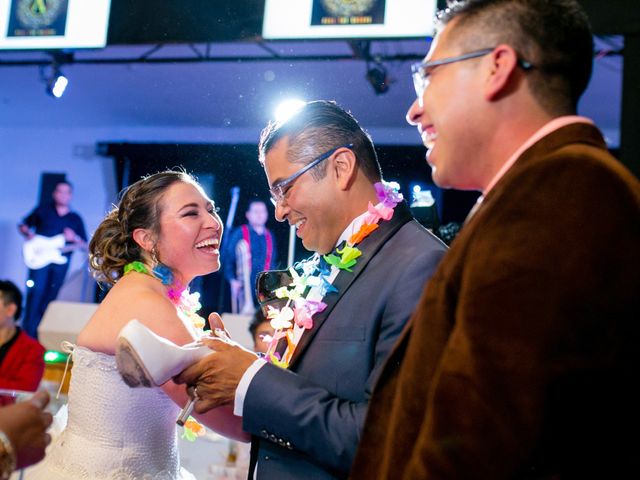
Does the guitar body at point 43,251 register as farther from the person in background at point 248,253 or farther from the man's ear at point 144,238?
the man's ear at point 144,238

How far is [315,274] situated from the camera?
1877 mm

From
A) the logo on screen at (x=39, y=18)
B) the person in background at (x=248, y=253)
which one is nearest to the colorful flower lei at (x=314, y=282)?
the logo on screen at (x=39, y=18)

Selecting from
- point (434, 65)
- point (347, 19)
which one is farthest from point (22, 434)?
point (347, 19)

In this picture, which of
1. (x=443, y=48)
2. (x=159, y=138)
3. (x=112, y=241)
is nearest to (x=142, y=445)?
(x=112, y=241)

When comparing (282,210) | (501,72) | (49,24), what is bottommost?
(282,210)

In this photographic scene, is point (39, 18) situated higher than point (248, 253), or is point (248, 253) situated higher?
point (39, 18)

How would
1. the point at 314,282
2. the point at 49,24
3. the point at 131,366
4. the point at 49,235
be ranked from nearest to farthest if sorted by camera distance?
1. the point at 131,366
2. the point at 314,282
3. the point at 49,24
4. the point at 49,235

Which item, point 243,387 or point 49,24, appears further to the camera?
point 49,24

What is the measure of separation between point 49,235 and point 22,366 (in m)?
3.35

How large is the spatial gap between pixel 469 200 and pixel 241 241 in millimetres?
2261

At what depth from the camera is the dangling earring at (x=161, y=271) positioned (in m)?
2.19

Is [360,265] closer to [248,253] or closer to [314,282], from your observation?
[314,282]

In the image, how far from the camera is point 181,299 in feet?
7.54

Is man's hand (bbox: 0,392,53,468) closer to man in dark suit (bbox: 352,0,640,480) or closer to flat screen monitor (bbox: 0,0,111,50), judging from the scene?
man in dark suit (bbox: 352,0,640,480)
